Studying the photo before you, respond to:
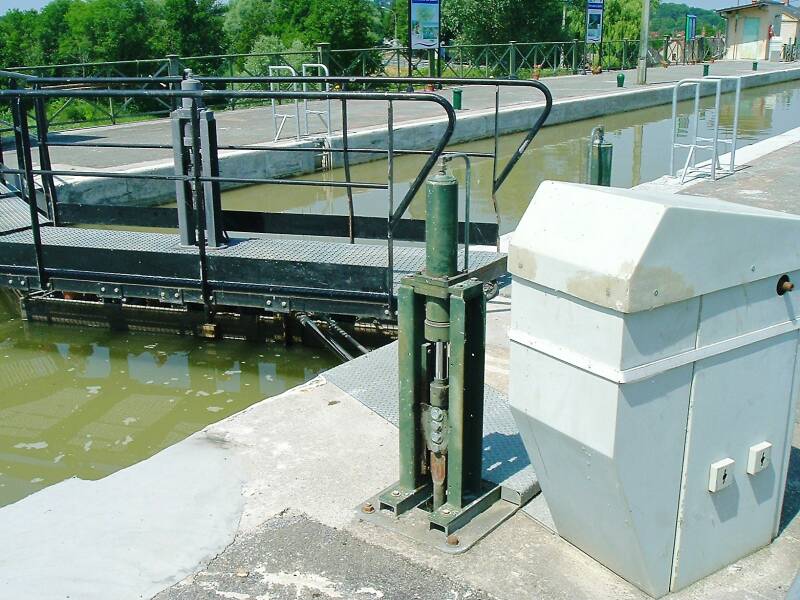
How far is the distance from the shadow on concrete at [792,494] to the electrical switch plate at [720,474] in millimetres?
516

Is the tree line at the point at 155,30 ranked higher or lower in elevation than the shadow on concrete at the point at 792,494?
higher

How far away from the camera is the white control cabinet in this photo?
7.44ft

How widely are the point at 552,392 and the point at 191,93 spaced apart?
319 centimetres

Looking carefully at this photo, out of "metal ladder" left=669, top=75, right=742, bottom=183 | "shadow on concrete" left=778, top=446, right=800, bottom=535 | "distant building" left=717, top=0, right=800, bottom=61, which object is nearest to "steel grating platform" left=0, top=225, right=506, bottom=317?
"shadow on concrete" left=778, top=446, right=800, bottom=535

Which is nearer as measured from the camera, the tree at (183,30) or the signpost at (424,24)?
the signpost at (424,24)

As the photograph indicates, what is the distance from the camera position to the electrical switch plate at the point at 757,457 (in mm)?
2630

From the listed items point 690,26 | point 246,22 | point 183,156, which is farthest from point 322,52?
point 690,26

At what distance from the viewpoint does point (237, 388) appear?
553 centimetres

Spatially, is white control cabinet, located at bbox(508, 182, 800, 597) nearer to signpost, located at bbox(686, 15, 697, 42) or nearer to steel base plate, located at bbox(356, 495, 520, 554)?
steel base plate, located at bbox(356, 495, 520, 554)

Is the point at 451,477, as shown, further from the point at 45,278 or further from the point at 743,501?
the point at 45,278

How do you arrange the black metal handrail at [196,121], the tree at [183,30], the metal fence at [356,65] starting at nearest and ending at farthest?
the black metal handrail at [196,121], the metal fence at [356,65], the tree at [183,30]

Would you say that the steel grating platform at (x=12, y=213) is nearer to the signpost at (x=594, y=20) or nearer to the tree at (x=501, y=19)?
the signpost at (x=594, y=20)

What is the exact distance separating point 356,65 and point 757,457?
80.1ft

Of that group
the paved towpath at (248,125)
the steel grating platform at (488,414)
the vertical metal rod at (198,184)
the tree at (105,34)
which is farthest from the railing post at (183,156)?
the tree at (105,34)
